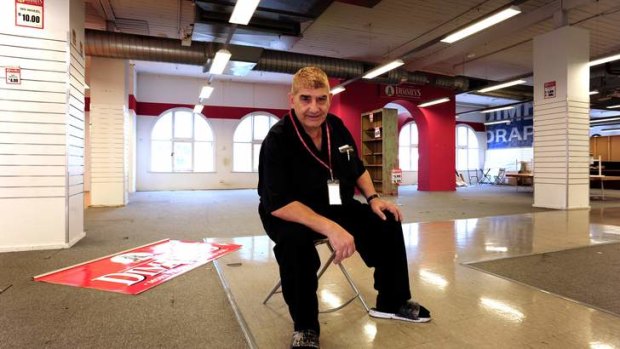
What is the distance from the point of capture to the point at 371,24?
→ 7.89m

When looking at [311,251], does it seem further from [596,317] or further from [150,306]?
[596,317]

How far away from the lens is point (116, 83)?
748cm

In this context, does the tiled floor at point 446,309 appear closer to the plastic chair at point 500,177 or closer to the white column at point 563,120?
the white column at point 563,120

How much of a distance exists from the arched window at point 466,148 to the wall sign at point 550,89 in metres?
12.1

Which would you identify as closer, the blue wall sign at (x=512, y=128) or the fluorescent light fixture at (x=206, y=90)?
the fluorescent light fixture at (x=206, y=90)

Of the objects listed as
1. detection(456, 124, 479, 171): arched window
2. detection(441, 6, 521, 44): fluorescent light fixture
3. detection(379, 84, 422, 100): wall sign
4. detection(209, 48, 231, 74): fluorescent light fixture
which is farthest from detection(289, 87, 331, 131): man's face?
detection(456, 124, 479, 171): arched window

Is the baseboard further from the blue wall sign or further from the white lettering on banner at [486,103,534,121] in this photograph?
the white lettering on banner at [486,103,534,121]

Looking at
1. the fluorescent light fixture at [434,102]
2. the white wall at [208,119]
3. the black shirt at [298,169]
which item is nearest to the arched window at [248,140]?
the white wall at [208,119]

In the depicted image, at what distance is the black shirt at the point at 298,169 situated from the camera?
4.82ft

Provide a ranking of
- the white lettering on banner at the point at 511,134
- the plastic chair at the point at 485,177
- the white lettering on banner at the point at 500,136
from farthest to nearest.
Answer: the white lettering on banner at the point at 500,136, the plastic chair at the point at 485,177, the white lettering on banner at the point at 511,134

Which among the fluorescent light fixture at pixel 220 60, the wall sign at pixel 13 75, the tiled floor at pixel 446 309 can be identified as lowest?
the tiled floor at pixel 446 309

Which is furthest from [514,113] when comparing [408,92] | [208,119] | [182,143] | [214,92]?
[182,143]

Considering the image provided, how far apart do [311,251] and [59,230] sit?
10.3 feet

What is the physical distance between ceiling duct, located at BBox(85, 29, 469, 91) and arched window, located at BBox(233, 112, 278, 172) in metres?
5.96
